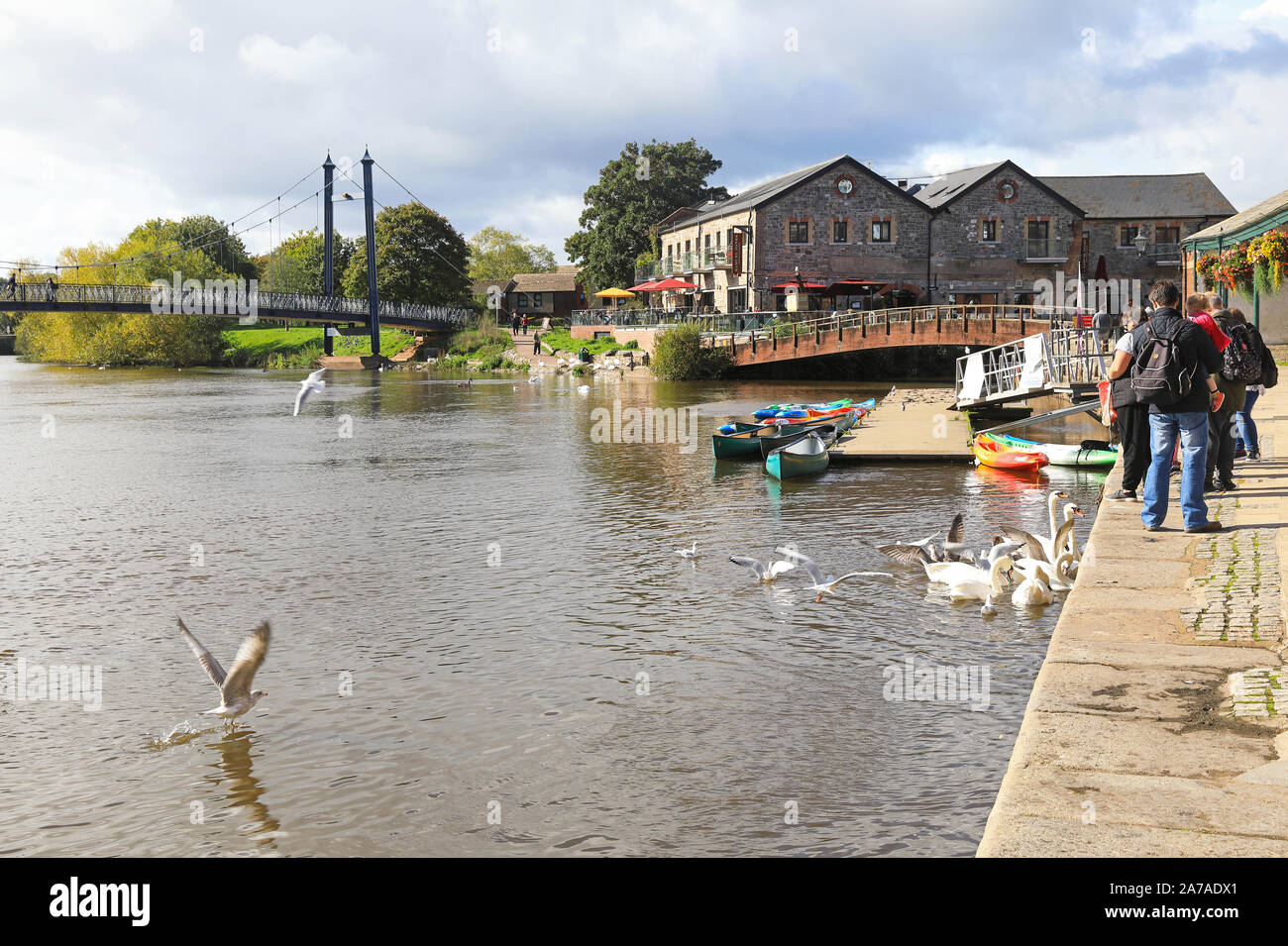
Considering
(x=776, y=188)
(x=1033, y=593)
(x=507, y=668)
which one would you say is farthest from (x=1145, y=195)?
(x=507, y=668)

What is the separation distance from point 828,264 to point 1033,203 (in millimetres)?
12164

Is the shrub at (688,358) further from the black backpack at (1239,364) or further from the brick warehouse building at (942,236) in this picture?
the black backpack at (1239,364)

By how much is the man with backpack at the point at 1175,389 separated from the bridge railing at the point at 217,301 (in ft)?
237

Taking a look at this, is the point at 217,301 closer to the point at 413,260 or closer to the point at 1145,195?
the point at 413,260

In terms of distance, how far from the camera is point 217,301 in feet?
255

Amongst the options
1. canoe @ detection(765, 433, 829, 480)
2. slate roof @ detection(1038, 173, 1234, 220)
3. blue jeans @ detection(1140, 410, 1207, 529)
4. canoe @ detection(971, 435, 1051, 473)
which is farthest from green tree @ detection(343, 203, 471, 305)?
blue jeans @ detection(1140, 410, 1207, 529)

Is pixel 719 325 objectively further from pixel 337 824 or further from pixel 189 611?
pixel 337 824

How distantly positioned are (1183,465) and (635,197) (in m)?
78.2

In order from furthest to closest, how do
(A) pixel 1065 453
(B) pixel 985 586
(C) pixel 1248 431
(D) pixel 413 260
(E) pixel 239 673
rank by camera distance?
1. (D) pixel 413 260
2. (A) pixel 1065 453
3. (C) pixel 1248 431
4. (B) pixel 985 586
5. (E) pixel 239 673

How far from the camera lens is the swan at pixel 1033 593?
1113 centimetres

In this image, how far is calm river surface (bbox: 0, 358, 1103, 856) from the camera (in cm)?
688

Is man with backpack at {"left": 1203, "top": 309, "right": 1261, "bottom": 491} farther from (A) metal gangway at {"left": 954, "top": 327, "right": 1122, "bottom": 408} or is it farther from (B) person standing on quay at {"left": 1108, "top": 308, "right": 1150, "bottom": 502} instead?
(A) metal gangway at {"left": 954, "top": 327, "right": 1122, "bottom": 408}

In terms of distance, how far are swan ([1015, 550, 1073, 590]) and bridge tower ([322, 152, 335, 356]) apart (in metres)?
81.7
